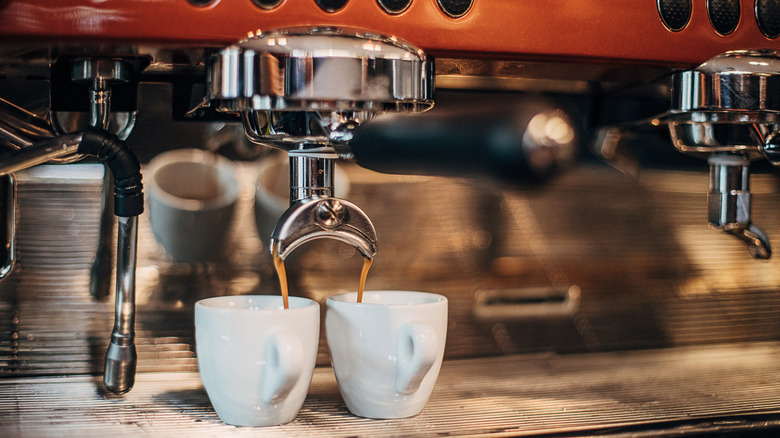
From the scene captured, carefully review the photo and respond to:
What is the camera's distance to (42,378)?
640mm

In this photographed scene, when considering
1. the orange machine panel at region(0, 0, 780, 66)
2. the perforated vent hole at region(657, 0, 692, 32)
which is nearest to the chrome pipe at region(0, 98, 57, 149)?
the orange machine panel at region(0, 0, 780, 66)

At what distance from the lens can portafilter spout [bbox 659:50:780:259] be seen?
0.55 meters

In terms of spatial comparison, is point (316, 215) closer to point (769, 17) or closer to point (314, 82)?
point (314, 82)

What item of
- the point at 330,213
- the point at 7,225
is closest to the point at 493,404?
the point at 330,213

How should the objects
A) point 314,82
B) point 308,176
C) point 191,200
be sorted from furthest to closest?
point 191,200 < point 308,176 < point 314,82

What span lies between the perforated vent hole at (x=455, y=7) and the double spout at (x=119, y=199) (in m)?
0.25

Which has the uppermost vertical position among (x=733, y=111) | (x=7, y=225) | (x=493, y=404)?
(x=733, y=111)

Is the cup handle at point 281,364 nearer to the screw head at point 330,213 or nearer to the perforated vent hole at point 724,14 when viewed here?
the screw head at point 330,213

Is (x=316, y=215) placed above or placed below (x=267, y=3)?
below

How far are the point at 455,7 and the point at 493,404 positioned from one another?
0.99 ft

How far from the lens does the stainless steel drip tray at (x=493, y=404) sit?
1.75 ft

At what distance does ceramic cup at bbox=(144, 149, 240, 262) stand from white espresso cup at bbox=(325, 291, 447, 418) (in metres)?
0.17

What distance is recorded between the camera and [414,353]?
54cm

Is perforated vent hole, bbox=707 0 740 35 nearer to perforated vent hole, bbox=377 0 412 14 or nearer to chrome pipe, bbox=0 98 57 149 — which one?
perforated vent hole, bbox=377 0 412 14
